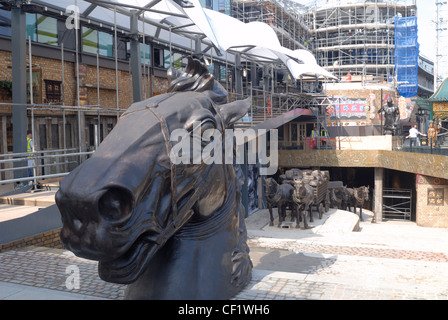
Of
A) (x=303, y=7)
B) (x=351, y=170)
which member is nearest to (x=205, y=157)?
(x=351, y=170)

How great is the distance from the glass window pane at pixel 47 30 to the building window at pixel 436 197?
551 inches

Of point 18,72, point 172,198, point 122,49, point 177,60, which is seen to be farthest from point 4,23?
point 172,198

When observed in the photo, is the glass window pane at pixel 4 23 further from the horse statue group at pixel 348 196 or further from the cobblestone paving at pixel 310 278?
the horse statue group at pixel 348 196

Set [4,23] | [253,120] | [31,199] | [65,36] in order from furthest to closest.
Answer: [253,120] < [65,36] < [4,23] < [31,199]

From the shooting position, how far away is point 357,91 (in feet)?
102

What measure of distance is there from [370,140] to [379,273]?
1891 centimetres

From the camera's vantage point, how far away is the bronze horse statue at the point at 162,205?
163cm

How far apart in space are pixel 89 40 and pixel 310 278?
1293 cm

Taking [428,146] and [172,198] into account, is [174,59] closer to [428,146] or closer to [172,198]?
[428,146]

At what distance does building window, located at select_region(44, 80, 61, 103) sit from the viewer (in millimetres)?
12617

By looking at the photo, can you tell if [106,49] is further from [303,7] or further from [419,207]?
[303,7]

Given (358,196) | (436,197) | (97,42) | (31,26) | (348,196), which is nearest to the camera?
(31,26)

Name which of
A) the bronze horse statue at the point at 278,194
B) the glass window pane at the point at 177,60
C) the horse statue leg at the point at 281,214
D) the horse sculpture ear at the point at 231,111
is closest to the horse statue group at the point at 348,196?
the horse statue leg at the point at 281,214

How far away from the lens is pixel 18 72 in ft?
27.4
